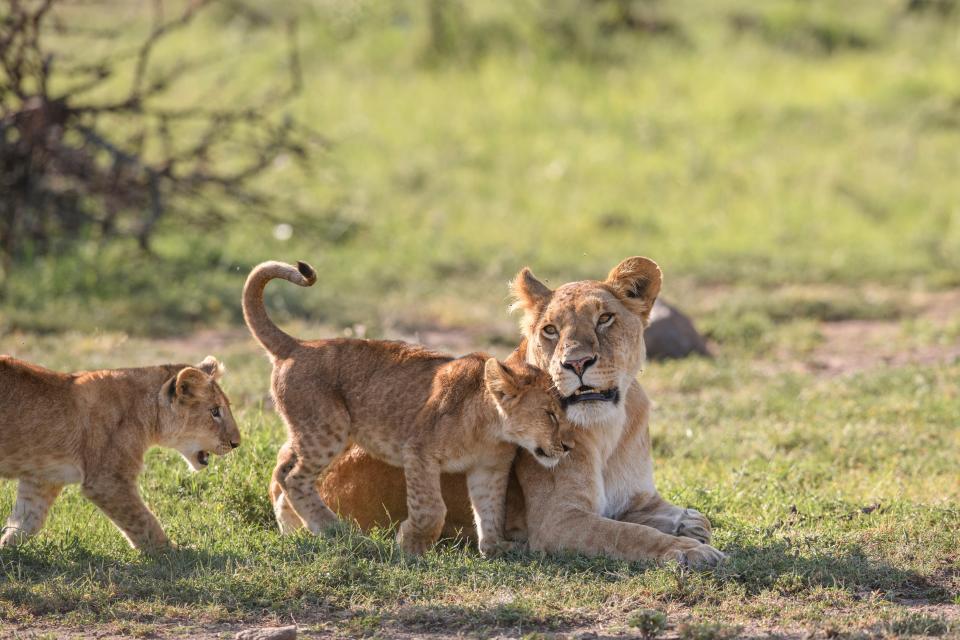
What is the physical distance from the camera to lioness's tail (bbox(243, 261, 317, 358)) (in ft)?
18.0

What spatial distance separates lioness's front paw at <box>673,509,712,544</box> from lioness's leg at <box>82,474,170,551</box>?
6.13 feet

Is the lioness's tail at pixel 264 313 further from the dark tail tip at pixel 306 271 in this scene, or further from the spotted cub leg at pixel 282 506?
the spotted cub leg at pixel 282 506

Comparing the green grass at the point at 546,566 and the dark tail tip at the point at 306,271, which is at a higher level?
the dark tail tip at the point at 306,271

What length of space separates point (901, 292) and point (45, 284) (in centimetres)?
658

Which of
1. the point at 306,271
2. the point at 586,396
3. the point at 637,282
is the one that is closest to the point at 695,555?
the point at 586,396

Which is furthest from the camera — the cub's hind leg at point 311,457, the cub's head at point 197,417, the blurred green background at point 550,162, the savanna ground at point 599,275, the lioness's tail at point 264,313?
the blurred green background at point 550,162

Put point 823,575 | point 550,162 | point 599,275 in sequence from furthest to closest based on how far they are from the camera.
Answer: point 550,162, point 599,275, point 823,575

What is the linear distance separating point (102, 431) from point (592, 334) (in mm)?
1771

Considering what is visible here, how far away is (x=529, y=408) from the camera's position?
4984mm

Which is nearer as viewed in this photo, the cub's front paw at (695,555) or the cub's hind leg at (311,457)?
the cub's front paw at (695,555)

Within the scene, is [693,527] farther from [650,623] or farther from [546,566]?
[650,623]

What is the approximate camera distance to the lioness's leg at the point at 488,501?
203 inches

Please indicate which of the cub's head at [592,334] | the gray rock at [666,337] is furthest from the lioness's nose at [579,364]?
the gray rock at [666,337]

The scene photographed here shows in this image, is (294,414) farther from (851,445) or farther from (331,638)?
(851,445)
